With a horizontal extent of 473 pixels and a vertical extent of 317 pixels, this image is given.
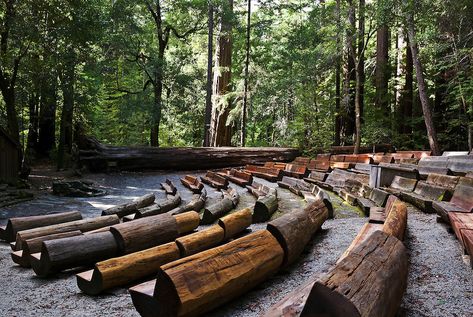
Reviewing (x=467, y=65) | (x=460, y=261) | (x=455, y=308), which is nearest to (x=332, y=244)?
(x=460, y=261)

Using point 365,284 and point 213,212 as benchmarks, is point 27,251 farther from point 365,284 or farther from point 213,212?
point 365,284

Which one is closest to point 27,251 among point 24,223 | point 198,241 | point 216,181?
point 24,223

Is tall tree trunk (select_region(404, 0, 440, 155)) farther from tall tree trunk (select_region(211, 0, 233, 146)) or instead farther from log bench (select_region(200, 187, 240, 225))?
tall tree trunk (select_region(211, 0, 233, 146))

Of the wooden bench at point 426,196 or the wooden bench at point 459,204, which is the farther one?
the wooden bench at point 426,196

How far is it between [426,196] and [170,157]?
10653mm

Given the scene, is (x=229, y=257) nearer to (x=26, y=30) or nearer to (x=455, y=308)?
(x=455, y=308)

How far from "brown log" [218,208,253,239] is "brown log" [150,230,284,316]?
132 cm

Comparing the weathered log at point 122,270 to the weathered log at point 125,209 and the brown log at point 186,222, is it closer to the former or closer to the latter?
the brown log at point 186,222

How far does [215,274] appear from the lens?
275cm

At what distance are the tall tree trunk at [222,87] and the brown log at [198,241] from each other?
13357 mm

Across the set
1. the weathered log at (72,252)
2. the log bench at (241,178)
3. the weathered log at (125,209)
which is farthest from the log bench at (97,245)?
the log bench at (241,178)

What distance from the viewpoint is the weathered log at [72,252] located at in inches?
160

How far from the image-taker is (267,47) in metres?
20.5

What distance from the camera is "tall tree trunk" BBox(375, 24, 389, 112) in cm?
1638
